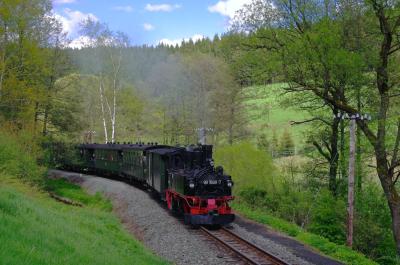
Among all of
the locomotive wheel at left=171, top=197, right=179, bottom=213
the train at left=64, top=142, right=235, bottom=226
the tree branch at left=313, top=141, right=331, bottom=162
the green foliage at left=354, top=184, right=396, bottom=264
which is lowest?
the green foliage at left=354, top=184, right=396, bottom=264

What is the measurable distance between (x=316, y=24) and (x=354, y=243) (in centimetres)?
968

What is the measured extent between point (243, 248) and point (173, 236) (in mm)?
2890

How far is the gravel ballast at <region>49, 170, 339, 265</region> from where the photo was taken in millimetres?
13352

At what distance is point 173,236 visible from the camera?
1598cm

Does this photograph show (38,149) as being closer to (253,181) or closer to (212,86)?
(253,181)

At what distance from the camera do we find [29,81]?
96.1 ft

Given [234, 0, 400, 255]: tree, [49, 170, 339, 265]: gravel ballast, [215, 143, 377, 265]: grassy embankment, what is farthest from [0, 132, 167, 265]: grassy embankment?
[234, 0, 400, 255]: tree

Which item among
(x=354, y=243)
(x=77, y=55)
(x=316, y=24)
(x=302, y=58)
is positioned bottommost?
(x=354, y=243)

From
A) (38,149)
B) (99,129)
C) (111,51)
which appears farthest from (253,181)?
(99,129)

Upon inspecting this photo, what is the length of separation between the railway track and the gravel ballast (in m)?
0.27

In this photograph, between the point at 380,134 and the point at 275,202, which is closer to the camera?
the point at 380,134

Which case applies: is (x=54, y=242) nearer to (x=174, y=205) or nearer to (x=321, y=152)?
(x=174, y=205)

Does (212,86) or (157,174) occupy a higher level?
(212,86)

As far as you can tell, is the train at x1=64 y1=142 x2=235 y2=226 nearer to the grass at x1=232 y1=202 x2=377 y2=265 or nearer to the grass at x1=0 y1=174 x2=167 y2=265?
the grass at x1=232 y1=202 x2=377 y2=265
